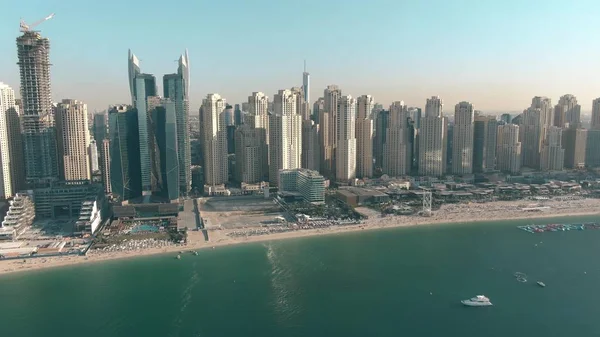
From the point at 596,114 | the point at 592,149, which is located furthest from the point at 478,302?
the point at 596,114

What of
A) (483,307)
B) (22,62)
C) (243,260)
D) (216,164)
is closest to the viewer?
(483,307)

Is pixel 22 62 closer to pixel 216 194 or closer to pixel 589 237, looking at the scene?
pixel 216 194

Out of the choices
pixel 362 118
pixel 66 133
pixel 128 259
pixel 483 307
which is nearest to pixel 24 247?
pixel 128 259

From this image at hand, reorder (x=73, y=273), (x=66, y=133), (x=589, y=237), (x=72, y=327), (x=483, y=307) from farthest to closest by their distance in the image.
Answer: (x=66, y=133)
(x=589, y=237)
(x=73, y=273)
(x=483, y=307)
(x=72, y=327)

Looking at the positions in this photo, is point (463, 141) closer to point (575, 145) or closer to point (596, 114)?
point (575, 145)

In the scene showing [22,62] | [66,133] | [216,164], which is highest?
[22,62]

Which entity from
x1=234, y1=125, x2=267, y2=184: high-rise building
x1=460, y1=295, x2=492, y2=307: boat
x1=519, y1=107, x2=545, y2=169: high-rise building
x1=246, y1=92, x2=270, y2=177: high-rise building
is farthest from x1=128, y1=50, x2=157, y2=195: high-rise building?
x1=519, y1=107, x2=545, y2=169: high-rise building
